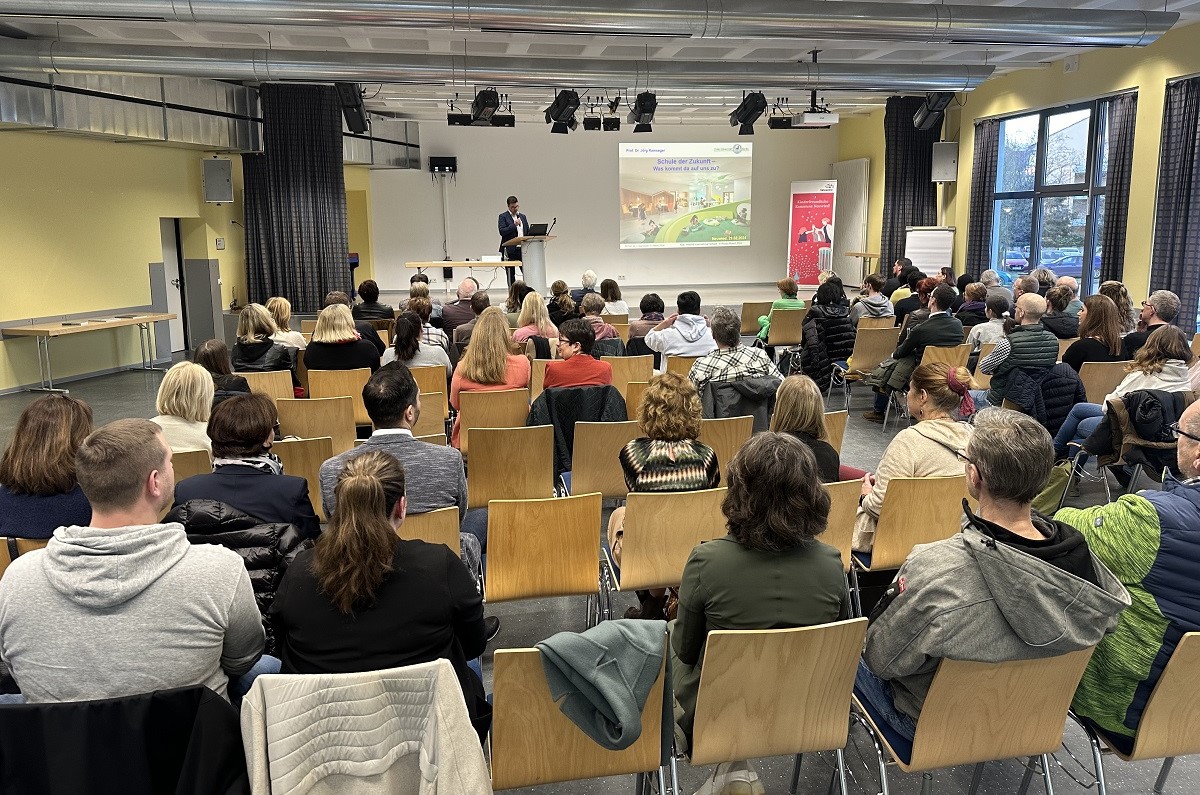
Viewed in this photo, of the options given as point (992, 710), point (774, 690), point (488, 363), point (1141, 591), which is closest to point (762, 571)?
point (774, 690)

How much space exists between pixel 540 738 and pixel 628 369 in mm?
4406

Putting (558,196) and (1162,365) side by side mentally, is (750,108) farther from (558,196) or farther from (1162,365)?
(1162,365)

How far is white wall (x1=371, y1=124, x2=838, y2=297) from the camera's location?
1827 centimetres

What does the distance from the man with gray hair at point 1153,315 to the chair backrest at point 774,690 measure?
476 centimetres

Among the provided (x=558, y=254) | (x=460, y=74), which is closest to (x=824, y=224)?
(x=558, y=254)

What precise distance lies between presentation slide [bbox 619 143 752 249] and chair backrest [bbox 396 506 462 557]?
53.6 ft

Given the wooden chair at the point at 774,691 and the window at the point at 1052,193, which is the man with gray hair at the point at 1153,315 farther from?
the window at the point at 1052,193

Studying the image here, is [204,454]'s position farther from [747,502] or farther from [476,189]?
[476,189]

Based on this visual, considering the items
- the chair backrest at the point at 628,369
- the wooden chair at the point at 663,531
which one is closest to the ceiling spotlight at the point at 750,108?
the chair backrest at the point at 628,369

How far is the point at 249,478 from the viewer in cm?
293

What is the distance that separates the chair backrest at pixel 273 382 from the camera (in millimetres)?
5676

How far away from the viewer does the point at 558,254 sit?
1877cm

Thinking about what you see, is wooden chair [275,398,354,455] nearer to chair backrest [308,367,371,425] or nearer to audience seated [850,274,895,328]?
chair backrest [308,367,371,425]

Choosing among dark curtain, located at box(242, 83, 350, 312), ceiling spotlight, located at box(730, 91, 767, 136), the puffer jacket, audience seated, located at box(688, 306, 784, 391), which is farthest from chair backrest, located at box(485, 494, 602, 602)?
dark curtain, located at box(242, 83, 350, 312)
